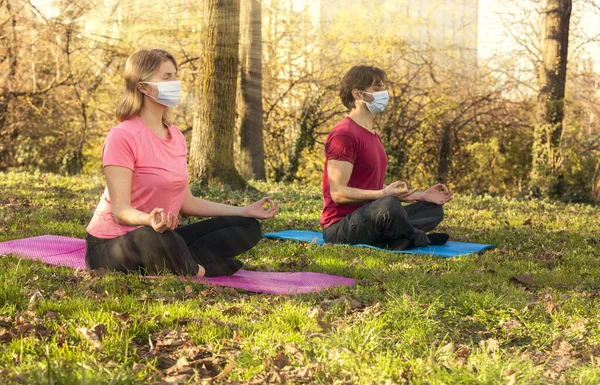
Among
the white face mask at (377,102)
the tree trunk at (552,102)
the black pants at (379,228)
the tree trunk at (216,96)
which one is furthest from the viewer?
the tree trunk at (552,102)

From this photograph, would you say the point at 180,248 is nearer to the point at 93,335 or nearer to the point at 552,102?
the point at 93,335

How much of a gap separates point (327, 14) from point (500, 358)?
18.6 metres

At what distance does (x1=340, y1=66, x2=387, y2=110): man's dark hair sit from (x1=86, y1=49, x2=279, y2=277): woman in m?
2.06

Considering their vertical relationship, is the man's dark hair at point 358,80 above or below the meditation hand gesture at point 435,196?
above

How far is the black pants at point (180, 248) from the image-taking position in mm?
4707

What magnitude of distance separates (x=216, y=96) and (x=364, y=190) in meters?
5.31

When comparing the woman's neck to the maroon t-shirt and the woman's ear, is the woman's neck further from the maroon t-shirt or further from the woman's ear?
the woman's ear

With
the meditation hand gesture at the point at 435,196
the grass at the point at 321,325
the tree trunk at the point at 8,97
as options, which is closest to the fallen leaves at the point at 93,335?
the grass at the point at 321,325

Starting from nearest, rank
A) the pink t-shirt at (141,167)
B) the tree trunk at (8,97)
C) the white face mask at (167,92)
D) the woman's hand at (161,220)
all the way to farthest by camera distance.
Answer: the woman's hand at (161,220) < the pink t-shirt at (141,167) < the white face mask at (167,92) < the tree trunk at (8,97)

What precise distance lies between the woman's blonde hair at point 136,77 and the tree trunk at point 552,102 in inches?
433

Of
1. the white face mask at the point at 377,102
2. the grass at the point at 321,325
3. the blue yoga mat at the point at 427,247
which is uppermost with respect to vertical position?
the white face mask at the point at 377,102

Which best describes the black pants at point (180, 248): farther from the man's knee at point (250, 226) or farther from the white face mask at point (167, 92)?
the white face mask at point (167, 92)

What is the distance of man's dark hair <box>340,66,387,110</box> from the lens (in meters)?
6.84

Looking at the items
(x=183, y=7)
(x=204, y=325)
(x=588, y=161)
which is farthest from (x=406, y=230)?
(x=183, y=7)
